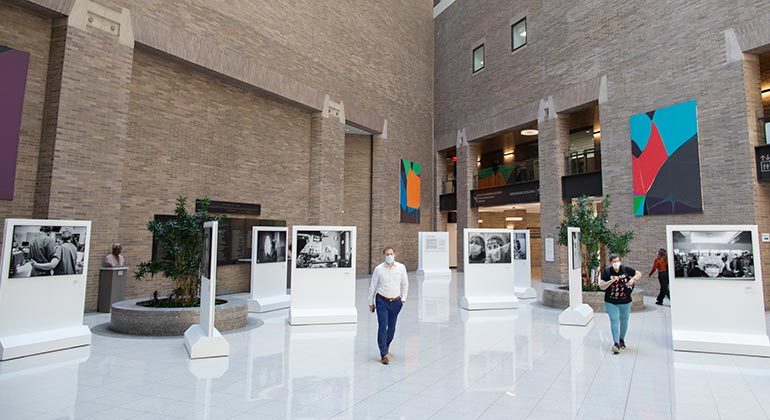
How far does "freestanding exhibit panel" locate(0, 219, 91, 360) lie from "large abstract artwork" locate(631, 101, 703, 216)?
15.1m

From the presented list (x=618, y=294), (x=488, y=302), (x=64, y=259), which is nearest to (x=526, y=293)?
(x=488, y=302)

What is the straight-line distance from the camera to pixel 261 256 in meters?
11.3

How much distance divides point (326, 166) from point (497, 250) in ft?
27.2

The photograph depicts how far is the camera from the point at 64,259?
7.31 metres

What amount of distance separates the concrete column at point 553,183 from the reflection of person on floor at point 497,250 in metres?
6.69

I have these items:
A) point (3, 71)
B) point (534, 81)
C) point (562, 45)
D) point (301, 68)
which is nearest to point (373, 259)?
point (301, 68)

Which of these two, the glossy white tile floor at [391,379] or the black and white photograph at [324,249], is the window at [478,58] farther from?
the glossy white tile floor at [391,379]

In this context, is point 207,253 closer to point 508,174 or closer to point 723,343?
point 723,343

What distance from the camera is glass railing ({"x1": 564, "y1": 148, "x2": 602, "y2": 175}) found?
56.2 ft

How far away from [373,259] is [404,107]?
25.9 ft

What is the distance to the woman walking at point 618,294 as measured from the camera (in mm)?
6949

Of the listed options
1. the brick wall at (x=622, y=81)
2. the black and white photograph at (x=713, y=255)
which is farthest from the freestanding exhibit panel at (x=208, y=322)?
the brick wall at (x=622, y=81)

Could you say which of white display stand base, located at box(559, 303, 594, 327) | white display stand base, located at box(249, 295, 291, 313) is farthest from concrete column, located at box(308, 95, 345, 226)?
white display stand base, located at box(559, 303, 594, 327)

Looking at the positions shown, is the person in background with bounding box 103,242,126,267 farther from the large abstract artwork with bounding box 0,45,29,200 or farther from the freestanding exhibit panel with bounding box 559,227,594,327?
the freestanding exhibit panel with bounding box 559,227,594,327
